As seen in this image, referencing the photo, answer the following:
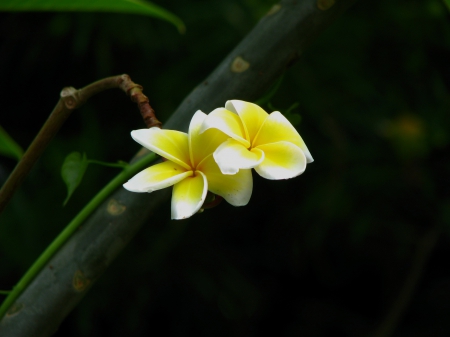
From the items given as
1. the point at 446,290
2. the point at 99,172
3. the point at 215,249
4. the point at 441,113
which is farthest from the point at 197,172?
the point at 446,290

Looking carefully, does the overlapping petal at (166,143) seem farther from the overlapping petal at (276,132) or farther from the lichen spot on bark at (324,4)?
the lichen spot on bark at (324,4)

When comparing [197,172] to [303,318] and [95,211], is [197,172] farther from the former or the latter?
[303,318]

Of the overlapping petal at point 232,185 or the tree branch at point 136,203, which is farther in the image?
the tree branch at point 136,203

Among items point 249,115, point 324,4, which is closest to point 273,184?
point 324,4

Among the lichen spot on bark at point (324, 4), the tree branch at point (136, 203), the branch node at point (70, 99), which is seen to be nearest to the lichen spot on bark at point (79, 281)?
the tree branch at point (136, 203)

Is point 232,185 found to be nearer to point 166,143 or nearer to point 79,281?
point 166,143

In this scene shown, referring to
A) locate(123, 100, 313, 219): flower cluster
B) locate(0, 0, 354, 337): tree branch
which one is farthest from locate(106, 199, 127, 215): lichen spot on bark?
locate(123, 100, 313, 219): flower cluster
